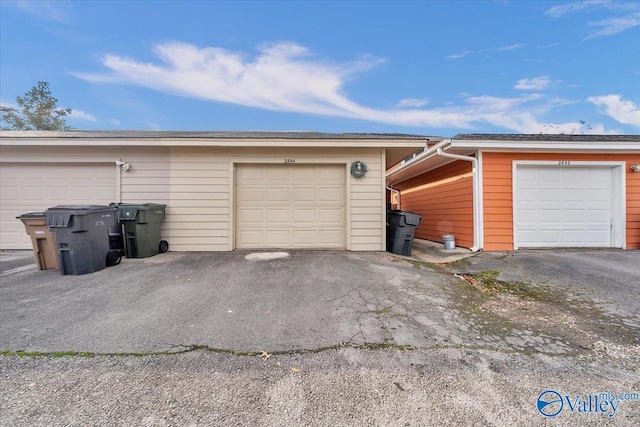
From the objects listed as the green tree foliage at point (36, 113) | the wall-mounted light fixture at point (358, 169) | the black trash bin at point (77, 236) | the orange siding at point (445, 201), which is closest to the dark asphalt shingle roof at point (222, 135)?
the wall-mounted light fixture at point (358, 169)

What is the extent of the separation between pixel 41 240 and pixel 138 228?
54.8 inches

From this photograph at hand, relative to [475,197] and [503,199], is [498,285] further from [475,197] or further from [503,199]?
[503,199]

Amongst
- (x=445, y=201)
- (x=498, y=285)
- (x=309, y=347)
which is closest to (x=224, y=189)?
(x=309, y=347)

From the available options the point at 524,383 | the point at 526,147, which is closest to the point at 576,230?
the point at 526,147

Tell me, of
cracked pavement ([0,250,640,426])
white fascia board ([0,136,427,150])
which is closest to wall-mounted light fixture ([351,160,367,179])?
white fascia board ([0,136,427,150])

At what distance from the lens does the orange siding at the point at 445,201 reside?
689cm

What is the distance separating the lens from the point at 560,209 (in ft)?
21.1

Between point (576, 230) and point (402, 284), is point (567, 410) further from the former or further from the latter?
point (576, 230)

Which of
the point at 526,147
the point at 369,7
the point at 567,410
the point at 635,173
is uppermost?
the point at 369,7

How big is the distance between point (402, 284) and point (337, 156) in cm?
342

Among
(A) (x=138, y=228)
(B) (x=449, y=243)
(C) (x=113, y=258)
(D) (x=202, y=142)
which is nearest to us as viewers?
(C) (x=113, y=258)

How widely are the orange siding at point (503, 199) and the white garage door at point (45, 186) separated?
A: 908 centimetres

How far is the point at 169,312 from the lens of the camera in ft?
9.39

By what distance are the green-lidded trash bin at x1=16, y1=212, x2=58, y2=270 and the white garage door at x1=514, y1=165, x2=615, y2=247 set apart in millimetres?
9699
